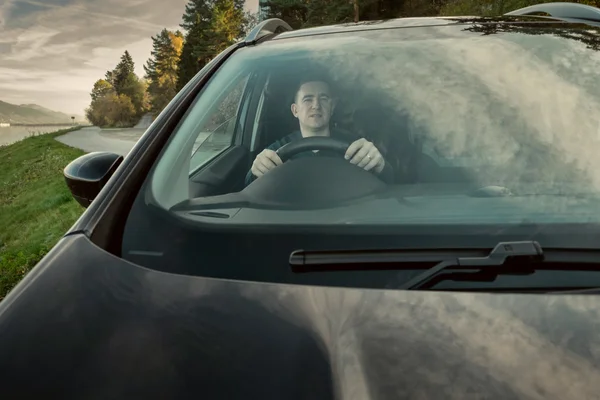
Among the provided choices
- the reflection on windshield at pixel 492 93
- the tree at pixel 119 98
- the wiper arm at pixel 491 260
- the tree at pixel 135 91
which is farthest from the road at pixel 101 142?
the tree at pixel 135 91

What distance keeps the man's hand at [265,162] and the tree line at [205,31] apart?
21.1 feet

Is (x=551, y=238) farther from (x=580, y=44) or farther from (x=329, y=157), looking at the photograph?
(x=580, y=44)

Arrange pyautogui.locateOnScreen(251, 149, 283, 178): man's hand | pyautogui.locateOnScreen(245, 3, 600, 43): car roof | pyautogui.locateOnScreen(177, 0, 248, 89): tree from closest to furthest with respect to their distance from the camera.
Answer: pyautogui.locateOnScreen(251, 149, 283, 178): man's hand < pyautogui.locateOnScreen(245, 3, 600, 43): car roof < pyautogui.locateOnScreen(177, 0, 248, 89): tree

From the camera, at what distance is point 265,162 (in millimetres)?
2201

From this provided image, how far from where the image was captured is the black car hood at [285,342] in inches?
45.4

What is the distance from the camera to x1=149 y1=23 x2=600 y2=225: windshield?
176 centimetres

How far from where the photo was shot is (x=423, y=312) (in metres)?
1.32

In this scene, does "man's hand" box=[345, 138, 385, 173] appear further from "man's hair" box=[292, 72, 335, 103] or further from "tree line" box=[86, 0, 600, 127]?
"tree line" box=[86, 0, 600, 127]

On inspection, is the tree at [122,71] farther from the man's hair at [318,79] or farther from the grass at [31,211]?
the man's hair at [318,79]

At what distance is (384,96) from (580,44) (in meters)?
0.65

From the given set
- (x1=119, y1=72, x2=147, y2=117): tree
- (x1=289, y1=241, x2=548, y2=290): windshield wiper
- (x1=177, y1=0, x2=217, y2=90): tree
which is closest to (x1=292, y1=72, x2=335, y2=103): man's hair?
(x1=289, y1=241, x2=548, y2=290): windshield wiper

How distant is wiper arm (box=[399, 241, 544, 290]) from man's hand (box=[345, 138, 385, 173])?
607mm

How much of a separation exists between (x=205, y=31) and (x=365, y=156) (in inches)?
2449

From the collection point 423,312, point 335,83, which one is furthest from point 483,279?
point 335,83
